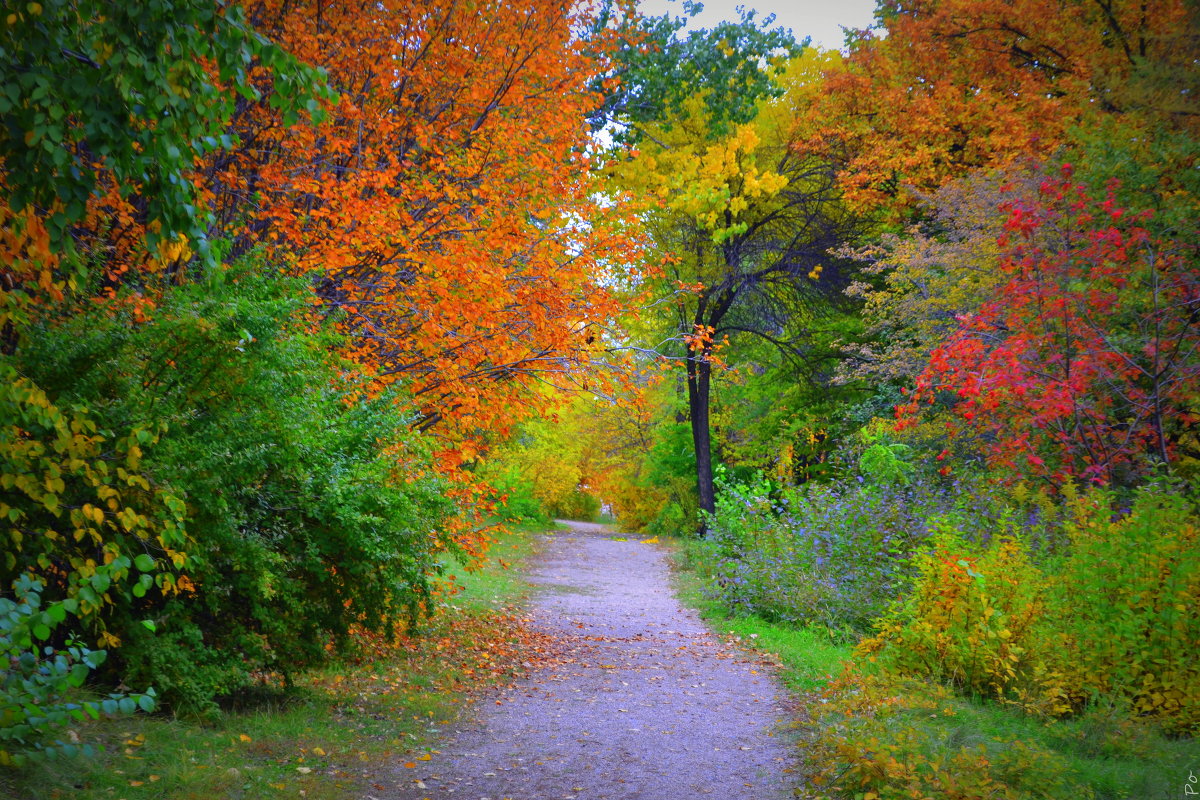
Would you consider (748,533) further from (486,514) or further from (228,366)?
(228,366)

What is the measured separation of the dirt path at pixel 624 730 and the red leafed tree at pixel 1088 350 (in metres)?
4.19

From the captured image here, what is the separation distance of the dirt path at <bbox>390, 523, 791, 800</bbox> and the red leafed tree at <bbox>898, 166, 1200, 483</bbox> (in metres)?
4.19

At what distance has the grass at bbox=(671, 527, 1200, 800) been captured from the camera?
14.6ft

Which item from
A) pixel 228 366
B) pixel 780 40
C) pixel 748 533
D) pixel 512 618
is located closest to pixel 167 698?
pixel 228 366

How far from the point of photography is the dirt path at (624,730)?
5.22 m

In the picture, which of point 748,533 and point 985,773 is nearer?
point 985,773

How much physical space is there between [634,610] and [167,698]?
8.62m

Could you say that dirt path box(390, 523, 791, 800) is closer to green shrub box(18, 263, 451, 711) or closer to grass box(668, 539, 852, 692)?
grass box(668, 539, 852, 692)

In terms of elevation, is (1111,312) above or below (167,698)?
above

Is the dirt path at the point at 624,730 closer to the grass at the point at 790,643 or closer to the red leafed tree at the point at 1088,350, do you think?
the grass at the point at 790,643

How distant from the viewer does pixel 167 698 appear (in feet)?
17.0

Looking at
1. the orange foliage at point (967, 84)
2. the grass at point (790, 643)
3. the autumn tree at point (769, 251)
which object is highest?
the orange foliage at point (967, 84)

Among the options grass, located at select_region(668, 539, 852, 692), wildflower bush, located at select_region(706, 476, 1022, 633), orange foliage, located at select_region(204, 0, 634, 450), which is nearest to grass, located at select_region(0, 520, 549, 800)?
orange foliage, located at select_region(204, 0, 634, 450)

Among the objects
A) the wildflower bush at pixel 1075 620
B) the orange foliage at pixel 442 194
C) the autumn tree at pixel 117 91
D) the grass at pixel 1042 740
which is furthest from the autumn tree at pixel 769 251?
the autumn tree at pixel 117 91
